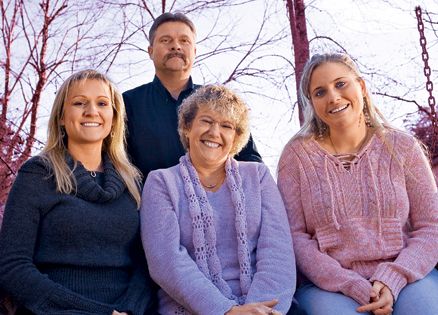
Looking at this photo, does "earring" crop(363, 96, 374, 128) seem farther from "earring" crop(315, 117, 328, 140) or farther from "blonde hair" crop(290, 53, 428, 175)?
"earring" crop(315, 117, 328, 140)

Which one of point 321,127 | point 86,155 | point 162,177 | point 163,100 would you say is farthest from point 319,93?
point 86,155

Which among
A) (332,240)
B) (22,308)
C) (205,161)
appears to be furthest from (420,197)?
(22,308)

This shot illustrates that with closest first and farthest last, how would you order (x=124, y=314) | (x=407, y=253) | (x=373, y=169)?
(x=124, y=314), (x=407, y=253), (x=373, y=169)

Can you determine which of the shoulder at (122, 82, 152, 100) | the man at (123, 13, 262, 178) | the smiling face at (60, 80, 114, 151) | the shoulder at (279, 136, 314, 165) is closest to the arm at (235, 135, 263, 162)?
Answer: the man at (123, 13, 262, 178)

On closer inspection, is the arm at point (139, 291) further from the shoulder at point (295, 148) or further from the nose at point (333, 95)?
the nose at point (333, 95)

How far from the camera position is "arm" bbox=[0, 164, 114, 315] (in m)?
2.60

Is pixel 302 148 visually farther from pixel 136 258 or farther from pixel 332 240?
pixel 136 258

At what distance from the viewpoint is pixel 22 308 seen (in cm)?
271

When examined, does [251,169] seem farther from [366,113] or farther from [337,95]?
[366,113]

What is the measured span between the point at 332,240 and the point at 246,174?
59cm

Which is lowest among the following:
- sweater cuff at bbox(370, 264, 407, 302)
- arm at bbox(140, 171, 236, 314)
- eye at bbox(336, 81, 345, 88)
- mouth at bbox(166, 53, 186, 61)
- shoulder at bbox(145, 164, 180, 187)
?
sweater cuff at bbox(370, 264, 407, 302)

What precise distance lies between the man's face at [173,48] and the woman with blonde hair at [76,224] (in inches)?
36.0

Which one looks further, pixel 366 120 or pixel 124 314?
pixel 366 120

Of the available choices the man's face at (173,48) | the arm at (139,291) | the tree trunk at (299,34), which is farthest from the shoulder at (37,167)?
→ the tree trunk at (299,34)
